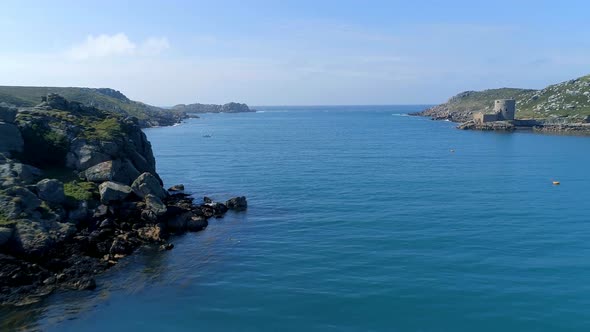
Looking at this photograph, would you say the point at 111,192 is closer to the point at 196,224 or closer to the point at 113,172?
the point at 113,172

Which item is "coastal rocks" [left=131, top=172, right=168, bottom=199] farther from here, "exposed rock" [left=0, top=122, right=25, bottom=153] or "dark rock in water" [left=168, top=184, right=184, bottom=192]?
"exposed rock" [left=0, top=122, right=25, bottom=153]

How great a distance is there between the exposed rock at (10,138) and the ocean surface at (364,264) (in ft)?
73.2

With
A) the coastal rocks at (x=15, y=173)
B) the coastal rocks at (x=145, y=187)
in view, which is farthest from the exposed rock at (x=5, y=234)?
the coastal rocks at (x=145, y=187)

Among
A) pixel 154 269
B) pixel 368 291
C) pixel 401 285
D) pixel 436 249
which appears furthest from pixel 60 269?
pixel 436 249

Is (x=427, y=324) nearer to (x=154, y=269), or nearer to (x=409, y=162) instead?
(x=154, y=269)

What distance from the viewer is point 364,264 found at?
124ft

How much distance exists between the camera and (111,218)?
152ft

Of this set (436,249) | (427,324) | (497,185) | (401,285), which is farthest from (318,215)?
(497,185)

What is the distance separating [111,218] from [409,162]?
61.5 metres

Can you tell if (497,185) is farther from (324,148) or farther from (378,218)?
(324,148)

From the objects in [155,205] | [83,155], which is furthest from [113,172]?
[155,205]

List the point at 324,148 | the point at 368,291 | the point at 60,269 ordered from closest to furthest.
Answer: the point at 368,291 < the point at 60,269 < the point at 324,148

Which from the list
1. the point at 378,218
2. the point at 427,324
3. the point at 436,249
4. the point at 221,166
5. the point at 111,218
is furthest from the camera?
the point at 221,166

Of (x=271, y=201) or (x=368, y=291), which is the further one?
(x=271, y=201)
